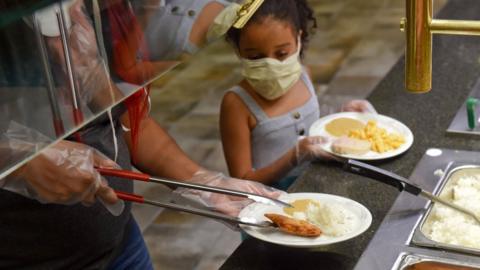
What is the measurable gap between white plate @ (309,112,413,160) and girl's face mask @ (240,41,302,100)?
121mm

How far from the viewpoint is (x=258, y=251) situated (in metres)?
1.18

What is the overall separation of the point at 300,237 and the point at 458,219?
282 mm

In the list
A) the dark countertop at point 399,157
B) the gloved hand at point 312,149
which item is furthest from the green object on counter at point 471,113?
the gloved hand at point 312,149

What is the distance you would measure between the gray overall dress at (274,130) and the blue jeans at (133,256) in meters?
0.40

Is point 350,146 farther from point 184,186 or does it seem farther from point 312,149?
point 184,186

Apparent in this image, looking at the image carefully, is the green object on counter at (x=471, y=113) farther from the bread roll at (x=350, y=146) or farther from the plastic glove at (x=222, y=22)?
the plastic glove at (x=222, y=22)

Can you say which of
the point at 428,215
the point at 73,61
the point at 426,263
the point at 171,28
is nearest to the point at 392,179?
the point at 428,215

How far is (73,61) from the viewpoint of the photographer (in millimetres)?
496

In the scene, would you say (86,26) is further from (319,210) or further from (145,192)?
(145,192)

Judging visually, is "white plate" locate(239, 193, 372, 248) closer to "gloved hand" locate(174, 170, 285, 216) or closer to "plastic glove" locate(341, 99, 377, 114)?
"gloved hand" locate(174, 170, 285, 216)

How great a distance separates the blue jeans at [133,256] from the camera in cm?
137

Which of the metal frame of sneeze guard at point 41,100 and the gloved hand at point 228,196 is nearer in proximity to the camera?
the metal frame of sneeze guard at point 41,100

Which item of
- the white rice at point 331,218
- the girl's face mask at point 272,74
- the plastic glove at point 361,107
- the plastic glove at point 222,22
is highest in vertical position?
the plastic glove at point 222,22

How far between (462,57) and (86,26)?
1623 mm
